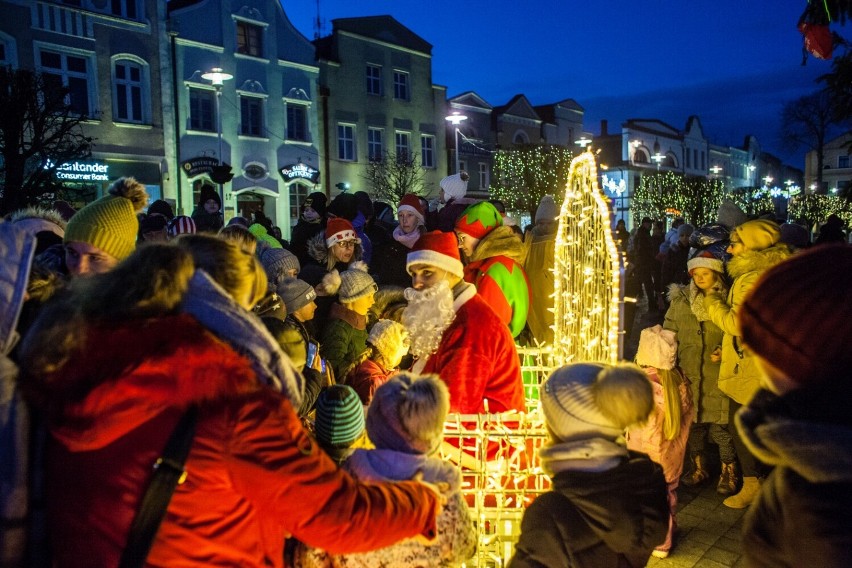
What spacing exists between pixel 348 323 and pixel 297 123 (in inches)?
913

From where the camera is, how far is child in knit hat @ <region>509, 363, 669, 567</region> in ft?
6.68

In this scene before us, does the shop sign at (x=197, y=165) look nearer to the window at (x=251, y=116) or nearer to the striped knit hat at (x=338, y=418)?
the window at (x=251, y=116)

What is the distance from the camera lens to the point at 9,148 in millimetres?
9102

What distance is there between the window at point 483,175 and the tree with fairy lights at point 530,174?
3.33m

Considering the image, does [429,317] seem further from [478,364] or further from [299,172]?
[299,172]

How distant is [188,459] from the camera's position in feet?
4.81

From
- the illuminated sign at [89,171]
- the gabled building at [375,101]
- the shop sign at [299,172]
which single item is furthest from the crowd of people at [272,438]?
the gabled building at [375,101]

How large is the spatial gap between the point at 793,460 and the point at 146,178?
2247cm

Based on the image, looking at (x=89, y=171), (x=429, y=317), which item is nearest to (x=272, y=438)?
(x=429, y=317)

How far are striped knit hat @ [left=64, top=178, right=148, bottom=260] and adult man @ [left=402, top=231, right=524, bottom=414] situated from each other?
156cm

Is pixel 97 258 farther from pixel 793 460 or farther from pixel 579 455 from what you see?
pixel 793 460

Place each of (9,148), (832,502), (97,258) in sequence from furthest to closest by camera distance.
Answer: (9,148) < (97,258) < (832,502)

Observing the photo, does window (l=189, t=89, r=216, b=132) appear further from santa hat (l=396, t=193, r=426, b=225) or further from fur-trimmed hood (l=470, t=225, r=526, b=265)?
fur-trimmed hood (l=470, t=225, r=526, b=265)

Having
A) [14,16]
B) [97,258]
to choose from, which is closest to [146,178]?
[14,16]
